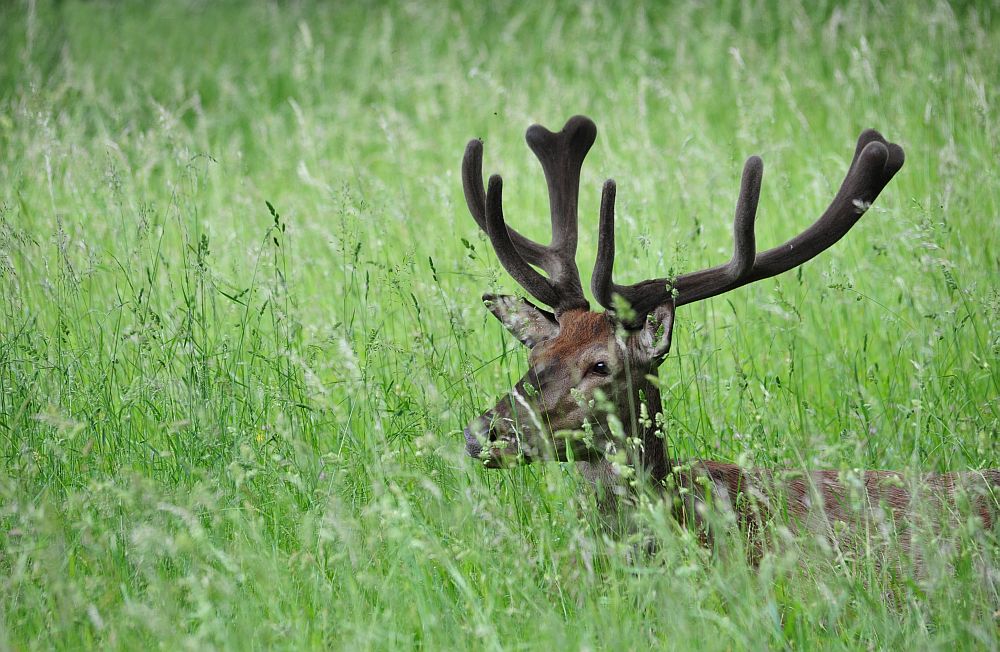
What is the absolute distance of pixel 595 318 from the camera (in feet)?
12.6

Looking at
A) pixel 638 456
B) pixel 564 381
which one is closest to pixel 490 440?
pixel 564 381

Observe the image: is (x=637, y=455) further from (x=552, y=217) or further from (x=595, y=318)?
(x=552, y=217)

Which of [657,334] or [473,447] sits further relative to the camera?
[657,334]

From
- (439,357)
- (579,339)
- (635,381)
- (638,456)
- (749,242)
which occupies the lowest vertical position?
(638,456)

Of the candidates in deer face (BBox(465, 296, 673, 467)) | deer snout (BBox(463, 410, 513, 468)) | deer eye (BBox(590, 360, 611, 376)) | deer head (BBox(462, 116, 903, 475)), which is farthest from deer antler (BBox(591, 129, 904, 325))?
deer snout (BBox(463, 410, 513, 468))

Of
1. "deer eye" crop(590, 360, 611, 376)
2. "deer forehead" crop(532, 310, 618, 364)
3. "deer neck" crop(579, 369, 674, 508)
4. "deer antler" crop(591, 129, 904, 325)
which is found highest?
"deer antler" crop(591, 129, 904, 325)

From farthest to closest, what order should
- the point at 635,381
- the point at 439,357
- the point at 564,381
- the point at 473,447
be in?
the point at 439,357, the point at 635,381, the point at 564,381, the point at 473,447

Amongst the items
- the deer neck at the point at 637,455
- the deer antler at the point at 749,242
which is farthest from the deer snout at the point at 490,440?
the deer antler at the point at 749,242

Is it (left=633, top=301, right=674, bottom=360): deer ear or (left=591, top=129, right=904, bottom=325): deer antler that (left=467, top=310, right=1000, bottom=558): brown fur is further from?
(left=591, top=129, right=904, bottom=325): deer antler

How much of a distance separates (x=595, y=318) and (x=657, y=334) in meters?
0.23

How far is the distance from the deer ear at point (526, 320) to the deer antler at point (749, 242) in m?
0.23

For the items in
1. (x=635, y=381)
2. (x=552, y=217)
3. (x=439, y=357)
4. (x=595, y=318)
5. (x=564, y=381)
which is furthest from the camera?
(x=439, y=357)

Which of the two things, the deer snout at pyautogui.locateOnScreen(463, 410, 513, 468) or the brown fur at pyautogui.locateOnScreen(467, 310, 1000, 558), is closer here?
the deer snout at pyautogui.locateOnScreen(463, 410, 513, 468)

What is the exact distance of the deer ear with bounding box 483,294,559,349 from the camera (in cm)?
394
